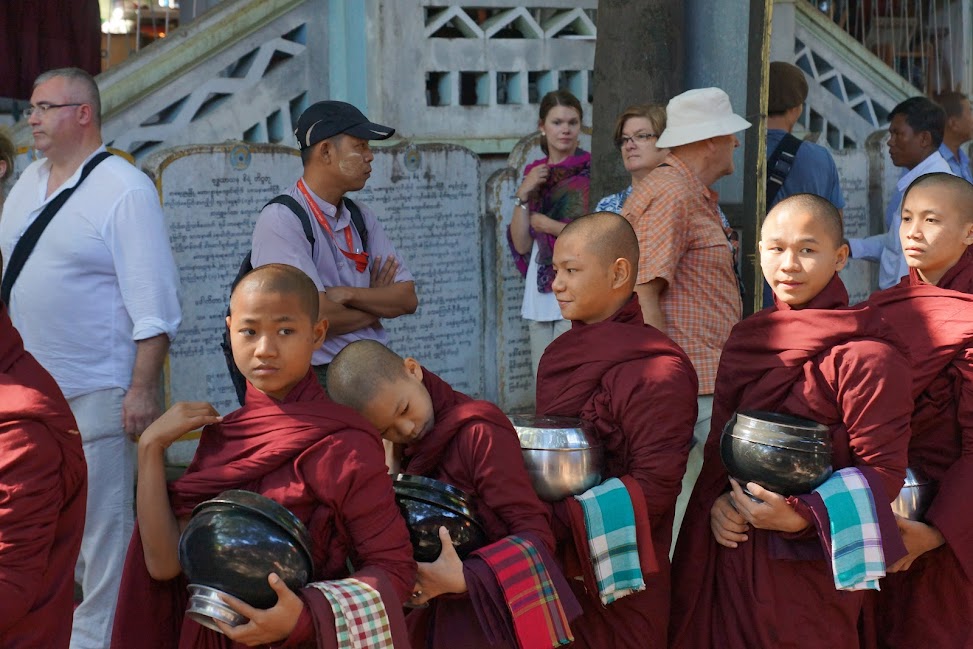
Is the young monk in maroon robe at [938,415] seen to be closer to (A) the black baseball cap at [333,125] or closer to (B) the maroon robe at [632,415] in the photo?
(B) the maroon robe at [632,415]

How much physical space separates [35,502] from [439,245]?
453 centimetres

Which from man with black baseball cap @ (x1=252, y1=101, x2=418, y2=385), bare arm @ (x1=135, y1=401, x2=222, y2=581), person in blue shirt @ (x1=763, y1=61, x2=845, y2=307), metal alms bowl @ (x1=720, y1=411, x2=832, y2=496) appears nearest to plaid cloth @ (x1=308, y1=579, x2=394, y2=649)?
bare arm @ (x1=135, y1=401, x2=222, y2=581)

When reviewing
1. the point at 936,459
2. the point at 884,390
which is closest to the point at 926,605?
the point at 936,459

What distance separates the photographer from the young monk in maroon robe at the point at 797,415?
306 centimetres

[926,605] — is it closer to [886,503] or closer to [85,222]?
[886,503]

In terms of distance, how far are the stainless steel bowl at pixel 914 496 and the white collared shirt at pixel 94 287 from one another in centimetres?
242

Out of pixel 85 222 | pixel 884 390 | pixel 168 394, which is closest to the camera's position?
pixel 884 390

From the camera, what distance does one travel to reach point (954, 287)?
364 centimetres

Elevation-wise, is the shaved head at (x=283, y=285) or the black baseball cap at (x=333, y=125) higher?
the black baseball cap at (x=333, y=125)

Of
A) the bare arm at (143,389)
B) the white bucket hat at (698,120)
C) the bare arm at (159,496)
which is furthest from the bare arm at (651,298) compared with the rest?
the bare arm at (159,496)

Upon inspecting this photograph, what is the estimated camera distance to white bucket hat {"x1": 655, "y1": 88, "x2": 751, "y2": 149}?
4.34 m

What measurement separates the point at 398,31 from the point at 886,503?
497 centimetres

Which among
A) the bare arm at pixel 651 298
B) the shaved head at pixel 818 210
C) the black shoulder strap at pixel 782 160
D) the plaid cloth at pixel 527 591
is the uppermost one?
the black shoulder strap at pixel 782 160

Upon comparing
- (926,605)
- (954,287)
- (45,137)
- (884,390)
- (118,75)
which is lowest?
(926,605)
